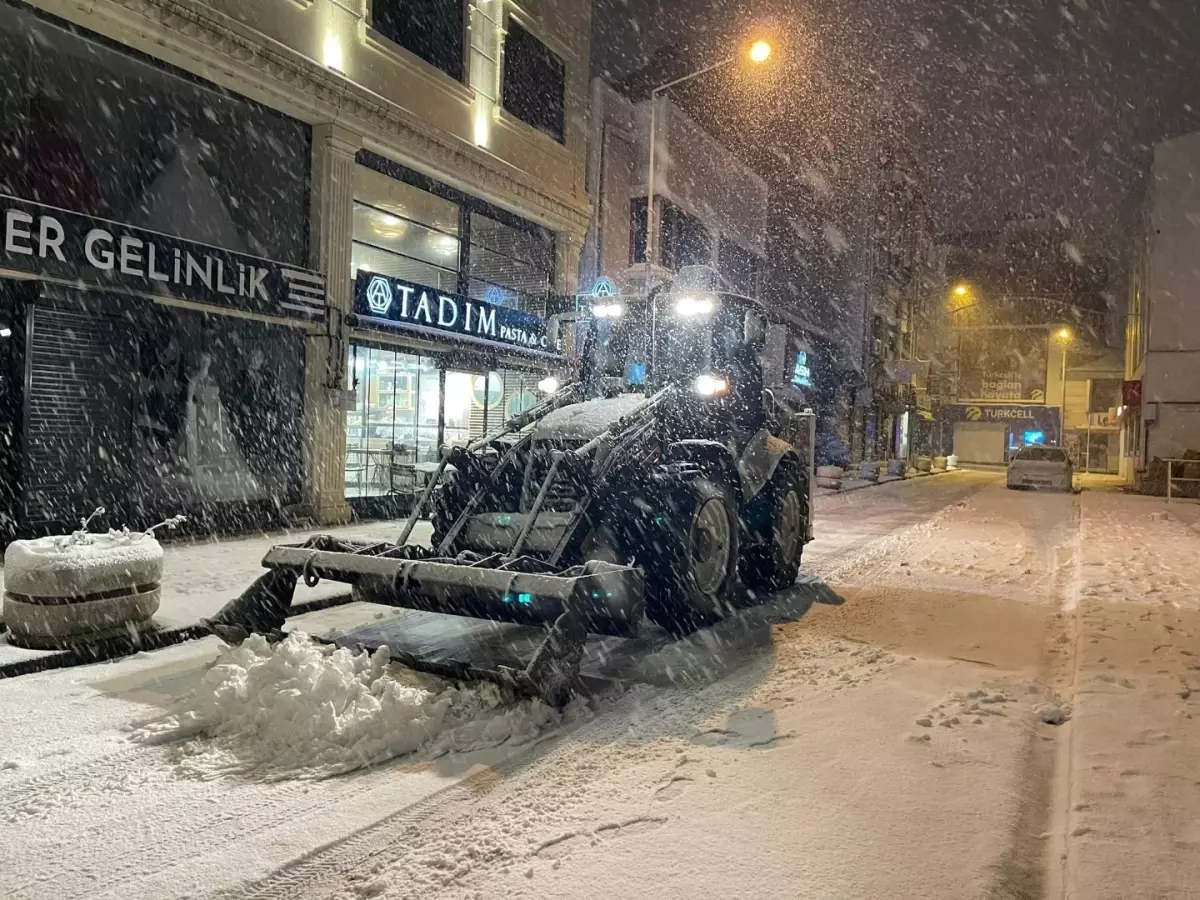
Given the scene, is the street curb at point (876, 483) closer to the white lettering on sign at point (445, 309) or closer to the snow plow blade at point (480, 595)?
the white lettering on sign at point (445, 309)

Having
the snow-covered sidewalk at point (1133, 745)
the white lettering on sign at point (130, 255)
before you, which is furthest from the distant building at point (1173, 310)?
the white lettering on sign at point (130, 255)

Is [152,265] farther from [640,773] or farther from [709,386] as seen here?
[640,773]

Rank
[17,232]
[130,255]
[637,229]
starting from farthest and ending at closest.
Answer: [637,229] → [130,255] → [17,232]

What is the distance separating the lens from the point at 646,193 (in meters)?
23.5

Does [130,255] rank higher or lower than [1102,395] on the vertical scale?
lower

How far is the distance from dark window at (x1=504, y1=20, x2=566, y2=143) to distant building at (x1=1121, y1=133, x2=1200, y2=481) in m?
22.2

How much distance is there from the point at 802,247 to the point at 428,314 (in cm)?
2816

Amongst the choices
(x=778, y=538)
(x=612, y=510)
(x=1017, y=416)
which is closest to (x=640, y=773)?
(x=612, y=510)

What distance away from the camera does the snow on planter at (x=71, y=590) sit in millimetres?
6004

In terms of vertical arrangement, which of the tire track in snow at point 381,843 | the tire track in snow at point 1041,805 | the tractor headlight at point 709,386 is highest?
the tractor headlight at point 709,386

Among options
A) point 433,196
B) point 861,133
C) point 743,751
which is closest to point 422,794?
point 743,751

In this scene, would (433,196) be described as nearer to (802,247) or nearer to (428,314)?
(428,314)

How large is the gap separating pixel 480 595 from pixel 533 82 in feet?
52.6

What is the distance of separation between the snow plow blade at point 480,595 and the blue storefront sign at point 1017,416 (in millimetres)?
59567
